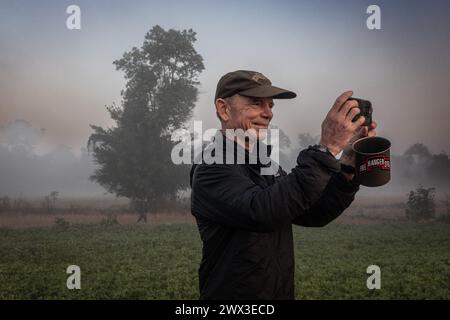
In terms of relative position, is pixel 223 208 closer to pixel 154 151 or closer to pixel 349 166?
pixel 349 166

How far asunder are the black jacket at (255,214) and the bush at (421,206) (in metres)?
25.4

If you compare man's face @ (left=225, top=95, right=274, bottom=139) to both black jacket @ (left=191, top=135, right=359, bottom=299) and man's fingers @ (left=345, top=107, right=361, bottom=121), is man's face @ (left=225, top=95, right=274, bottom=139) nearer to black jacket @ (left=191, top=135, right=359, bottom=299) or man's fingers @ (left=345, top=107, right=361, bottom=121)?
black jacket @ (left=191, top=135, right=359, bottom=299)

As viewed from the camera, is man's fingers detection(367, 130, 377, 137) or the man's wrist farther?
man's fingers detection(367, 130, 377, 137)

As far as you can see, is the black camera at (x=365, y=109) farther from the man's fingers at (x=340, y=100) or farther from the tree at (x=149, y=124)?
the tree at (x=149, y=124)

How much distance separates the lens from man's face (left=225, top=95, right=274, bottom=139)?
2.22 m

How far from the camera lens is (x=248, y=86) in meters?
2.20

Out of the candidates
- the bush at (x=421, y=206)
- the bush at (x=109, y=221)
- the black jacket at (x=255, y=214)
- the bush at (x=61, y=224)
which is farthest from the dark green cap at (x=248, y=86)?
the bush at (x=421, y=206)

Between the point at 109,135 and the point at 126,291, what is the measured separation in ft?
62.6

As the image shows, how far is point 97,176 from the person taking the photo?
27359 mm

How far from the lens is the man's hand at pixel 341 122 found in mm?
1750

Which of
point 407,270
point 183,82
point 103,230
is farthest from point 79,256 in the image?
point 183,82

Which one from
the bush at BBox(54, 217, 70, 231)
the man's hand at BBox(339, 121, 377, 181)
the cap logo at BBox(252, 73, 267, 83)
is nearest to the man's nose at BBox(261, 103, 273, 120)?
the cap logo at BBox(252, 73, 267, 83)

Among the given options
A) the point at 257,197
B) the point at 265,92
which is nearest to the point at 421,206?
the point at 265,92

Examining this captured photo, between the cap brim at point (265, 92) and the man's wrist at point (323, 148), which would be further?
the cap brim at point (265, 92)
